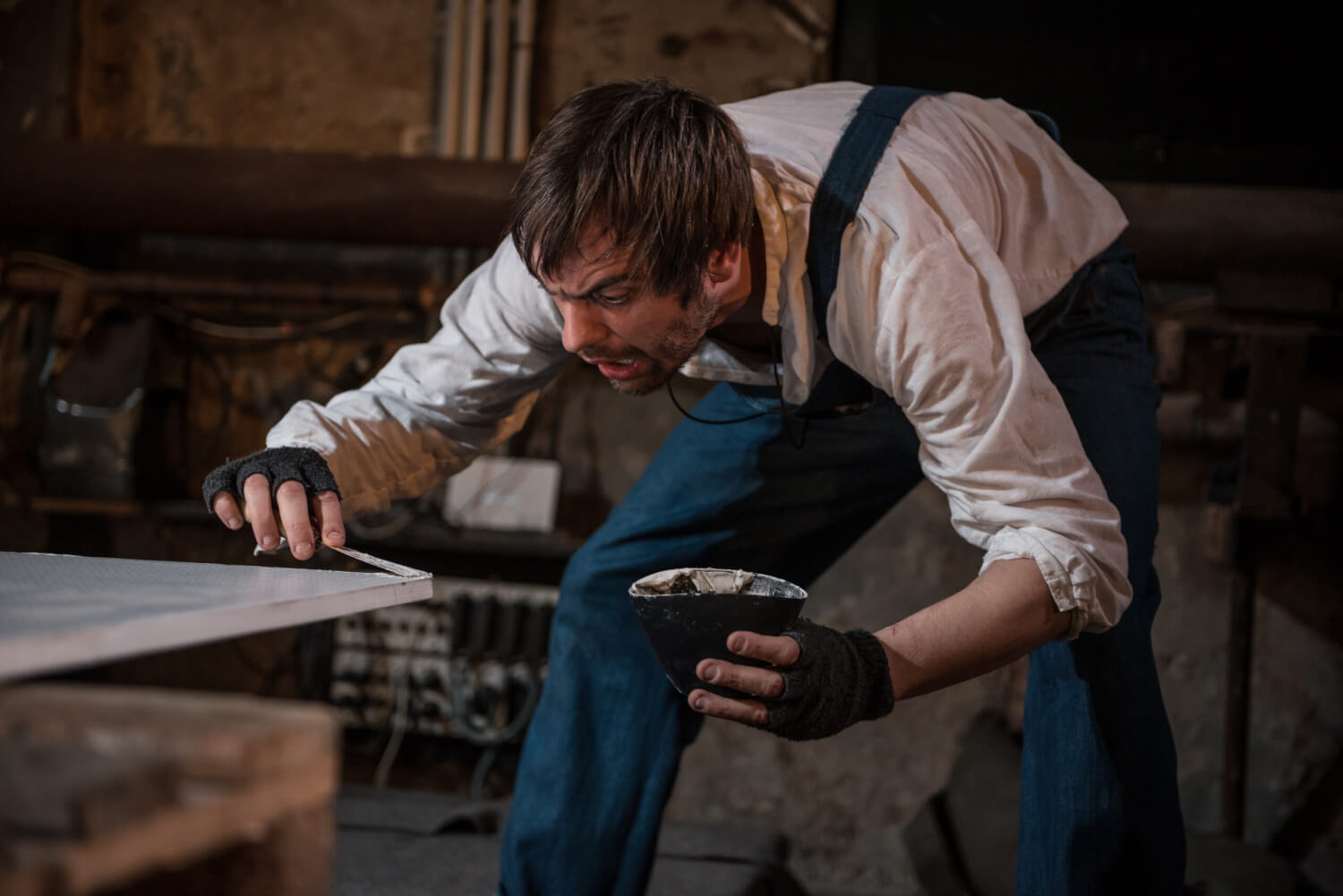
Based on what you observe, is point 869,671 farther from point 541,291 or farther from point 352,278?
point 352,278

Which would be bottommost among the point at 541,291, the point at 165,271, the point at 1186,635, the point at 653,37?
the point at 1186,635

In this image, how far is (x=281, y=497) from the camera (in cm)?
112

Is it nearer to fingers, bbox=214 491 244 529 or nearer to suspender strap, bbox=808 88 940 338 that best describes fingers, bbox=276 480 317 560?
fingers, bbox=214 491 244 529

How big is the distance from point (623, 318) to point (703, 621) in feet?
1.29

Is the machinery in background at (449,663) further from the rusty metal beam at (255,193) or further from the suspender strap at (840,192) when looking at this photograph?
the suspender strap at (840,192)

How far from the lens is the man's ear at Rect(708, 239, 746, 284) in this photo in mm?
1178

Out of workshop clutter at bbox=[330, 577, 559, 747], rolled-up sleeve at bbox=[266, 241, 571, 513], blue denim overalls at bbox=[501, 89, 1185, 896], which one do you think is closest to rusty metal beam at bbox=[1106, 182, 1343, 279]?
blue denim overalls at bbox=[501, 89, 1185, 896]

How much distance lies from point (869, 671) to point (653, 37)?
215 cm

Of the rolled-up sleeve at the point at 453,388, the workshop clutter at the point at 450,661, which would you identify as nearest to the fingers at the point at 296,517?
the rolled-up sleeve at the point at 453,388

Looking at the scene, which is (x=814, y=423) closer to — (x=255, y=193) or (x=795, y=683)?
(x=795, y=683)

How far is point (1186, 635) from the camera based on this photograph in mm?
2529

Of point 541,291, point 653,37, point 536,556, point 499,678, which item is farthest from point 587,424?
point 541,291

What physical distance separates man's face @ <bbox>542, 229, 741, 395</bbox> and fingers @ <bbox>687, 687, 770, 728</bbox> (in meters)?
0.43

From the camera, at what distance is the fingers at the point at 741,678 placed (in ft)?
3.00
